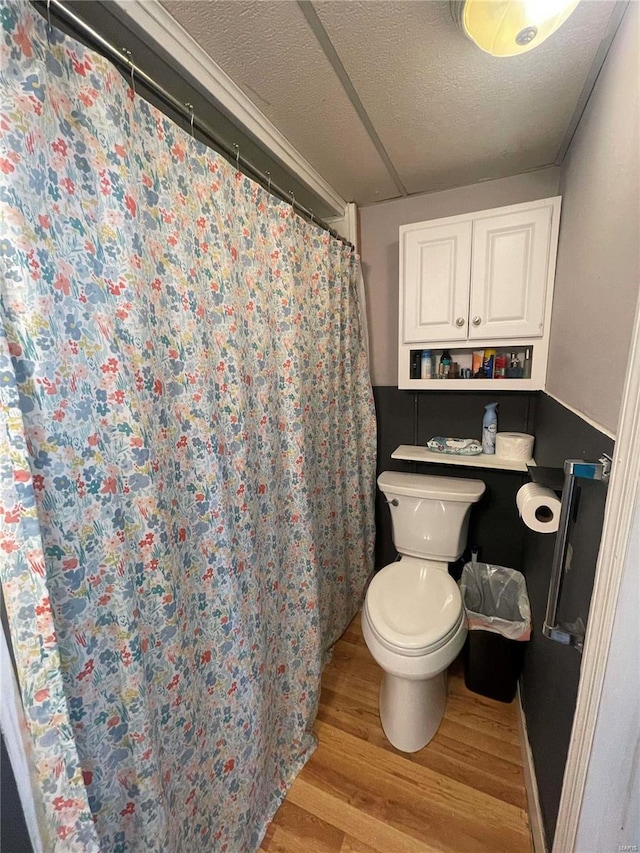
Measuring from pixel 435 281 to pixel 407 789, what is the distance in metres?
1.97

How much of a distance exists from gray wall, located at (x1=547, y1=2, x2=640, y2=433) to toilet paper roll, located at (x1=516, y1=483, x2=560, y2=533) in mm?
246

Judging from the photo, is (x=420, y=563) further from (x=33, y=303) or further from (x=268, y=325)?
(x=33, y=303)

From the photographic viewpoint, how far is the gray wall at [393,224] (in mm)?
1516

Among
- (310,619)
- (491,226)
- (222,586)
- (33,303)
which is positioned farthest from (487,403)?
(33,303)

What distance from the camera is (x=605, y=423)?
0.71 m

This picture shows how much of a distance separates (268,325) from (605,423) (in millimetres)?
953

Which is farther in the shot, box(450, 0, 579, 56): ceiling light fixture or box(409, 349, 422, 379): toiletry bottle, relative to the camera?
box(409, 349, 422, 379): toiletry bottle

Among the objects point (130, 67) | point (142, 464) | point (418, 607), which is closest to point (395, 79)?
point (130, 67)

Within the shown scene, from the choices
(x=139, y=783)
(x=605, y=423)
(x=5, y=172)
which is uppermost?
(x=5, y=172)

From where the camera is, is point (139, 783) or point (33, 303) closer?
point (33, 303)

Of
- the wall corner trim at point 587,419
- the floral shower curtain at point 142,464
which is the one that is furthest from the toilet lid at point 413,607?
the wall corner trim at point 587,419

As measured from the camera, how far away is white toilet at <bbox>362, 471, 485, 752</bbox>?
119cm

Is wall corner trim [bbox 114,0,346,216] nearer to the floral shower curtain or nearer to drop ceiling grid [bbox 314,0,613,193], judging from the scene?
the floral shower curtain

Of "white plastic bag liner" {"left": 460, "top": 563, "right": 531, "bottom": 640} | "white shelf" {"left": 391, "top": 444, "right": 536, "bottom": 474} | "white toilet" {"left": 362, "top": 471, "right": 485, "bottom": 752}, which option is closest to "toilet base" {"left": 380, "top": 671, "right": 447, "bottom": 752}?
"white toilet" {"left": 362, "top": 471, "right": 485, "bottom": 752}
